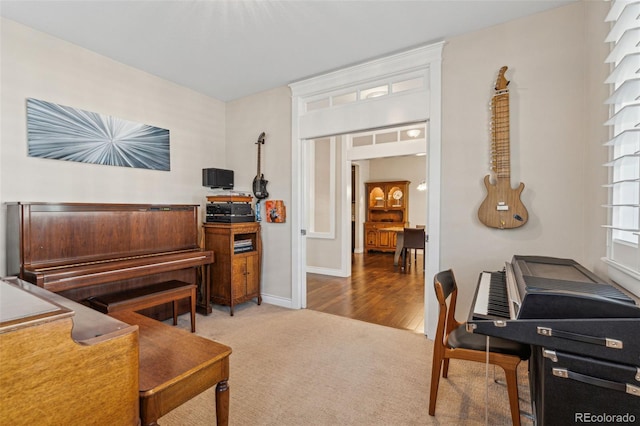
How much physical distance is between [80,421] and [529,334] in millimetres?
1520

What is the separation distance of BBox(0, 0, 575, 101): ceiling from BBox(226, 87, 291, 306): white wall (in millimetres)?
649

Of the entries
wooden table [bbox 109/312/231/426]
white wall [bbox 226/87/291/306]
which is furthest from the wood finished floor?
wooden table [bbox 109/312/231/426]

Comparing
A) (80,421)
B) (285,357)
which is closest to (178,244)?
(285,357)

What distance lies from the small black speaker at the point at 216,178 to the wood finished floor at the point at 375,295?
1941 mm

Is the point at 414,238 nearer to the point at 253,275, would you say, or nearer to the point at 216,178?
the point at 253,275

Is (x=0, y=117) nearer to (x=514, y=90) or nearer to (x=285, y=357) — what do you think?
(x=285, y=357)

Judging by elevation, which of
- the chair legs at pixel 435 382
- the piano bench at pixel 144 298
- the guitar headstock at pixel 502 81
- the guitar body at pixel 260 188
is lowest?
the chair legs at pixel 435 382

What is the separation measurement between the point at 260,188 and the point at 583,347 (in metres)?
3.43

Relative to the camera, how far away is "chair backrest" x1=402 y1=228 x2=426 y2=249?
5633 millimetres

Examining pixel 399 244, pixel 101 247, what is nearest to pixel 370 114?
pixel 101 247

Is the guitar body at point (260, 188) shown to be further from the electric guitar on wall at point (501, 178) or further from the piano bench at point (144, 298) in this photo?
the electric guitar on wall at point (501, 178)

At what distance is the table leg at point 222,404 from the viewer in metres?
1.41

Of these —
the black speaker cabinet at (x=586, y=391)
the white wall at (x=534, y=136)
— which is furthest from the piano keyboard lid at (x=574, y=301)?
the white wall at (x=534, y=136)

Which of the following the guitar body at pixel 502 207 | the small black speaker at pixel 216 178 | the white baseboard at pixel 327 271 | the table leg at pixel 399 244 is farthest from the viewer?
the table leg at pixel 399 244
